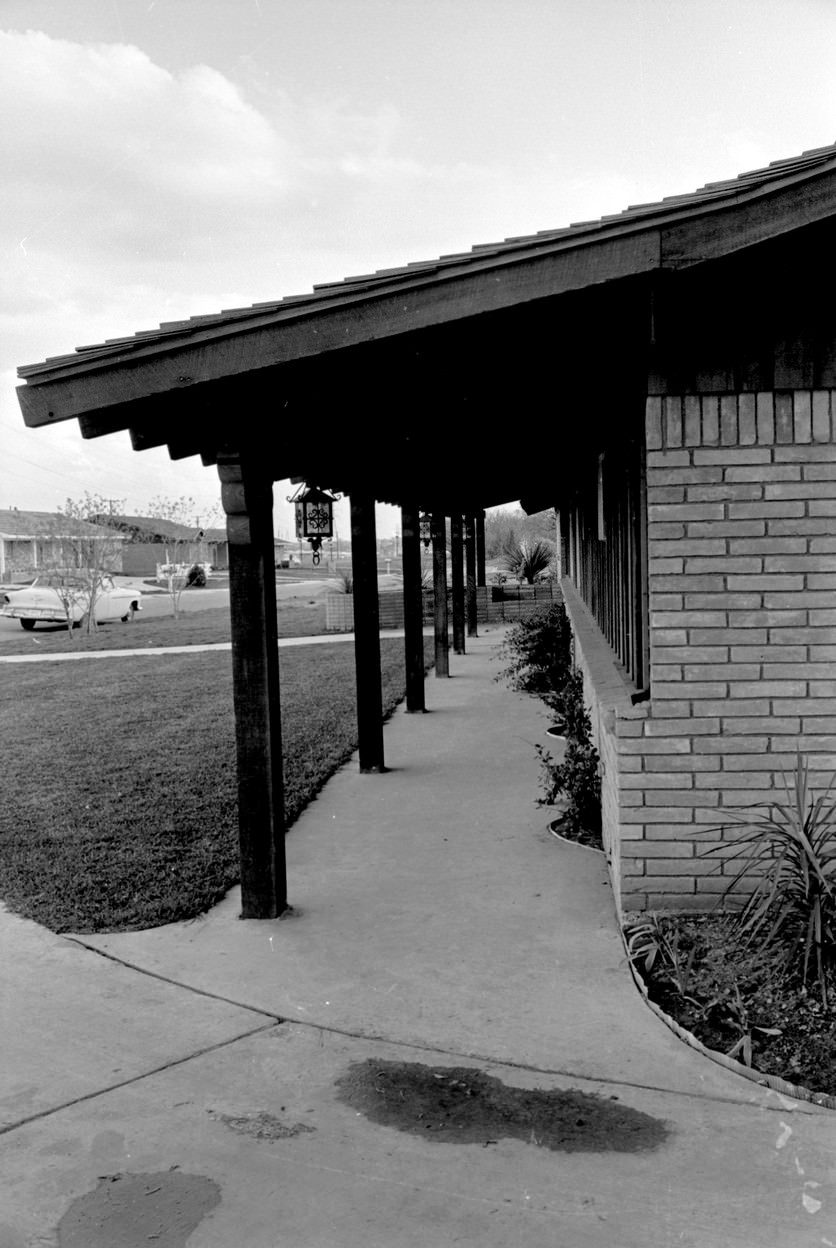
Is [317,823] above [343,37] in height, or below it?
below

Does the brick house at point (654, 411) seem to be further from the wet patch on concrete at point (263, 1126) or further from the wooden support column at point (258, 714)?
the wet patch on concrete at point (263, 1126)

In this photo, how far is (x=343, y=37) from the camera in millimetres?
10266

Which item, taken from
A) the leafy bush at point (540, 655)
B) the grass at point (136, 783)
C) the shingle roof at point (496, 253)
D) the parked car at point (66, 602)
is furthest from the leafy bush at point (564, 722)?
the parked car at point (66, 602)

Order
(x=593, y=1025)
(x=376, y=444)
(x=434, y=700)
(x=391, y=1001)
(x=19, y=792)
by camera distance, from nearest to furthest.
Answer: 1. (x=593, y=1025)
2. (x=391, y=1001)
3. (x=376, y=444)
4. (x=19, y=792)
5. (x=434, y=700)

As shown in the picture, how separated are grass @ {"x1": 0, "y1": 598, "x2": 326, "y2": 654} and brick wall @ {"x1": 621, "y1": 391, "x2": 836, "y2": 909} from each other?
17.8m

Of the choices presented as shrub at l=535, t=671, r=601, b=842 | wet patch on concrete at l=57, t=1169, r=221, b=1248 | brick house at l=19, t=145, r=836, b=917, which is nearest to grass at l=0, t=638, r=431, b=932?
brick house at l=19, t=145, r=836, b=917

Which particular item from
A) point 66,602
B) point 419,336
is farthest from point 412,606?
point 66,602

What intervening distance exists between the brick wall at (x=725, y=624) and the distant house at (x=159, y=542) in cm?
1649

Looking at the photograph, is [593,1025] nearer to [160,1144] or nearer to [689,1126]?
[689,1126]

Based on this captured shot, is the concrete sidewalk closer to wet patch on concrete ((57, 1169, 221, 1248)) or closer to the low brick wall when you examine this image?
wet patch on concrete ((57, 1169, 221, 1248))

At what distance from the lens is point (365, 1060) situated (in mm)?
3934

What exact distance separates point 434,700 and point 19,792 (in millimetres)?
5266

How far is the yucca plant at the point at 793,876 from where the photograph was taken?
4180mm

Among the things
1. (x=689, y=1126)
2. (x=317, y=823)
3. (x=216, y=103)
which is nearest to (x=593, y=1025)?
(x=689, y=1126)
